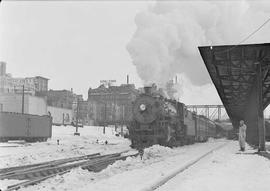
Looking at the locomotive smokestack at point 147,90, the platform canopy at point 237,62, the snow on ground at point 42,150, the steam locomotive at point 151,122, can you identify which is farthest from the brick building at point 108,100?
the steam locomotive at point 151,122

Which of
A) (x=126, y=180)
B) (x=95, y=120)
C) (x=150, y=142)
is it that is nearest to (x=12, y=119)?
(x=150, y=142)

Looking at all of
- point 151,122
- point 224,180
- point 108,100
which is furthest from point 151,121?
point 108,100

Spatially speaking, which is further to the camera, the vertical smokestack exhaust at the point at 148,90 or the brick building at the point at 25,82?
the brick building at the point at 25,82

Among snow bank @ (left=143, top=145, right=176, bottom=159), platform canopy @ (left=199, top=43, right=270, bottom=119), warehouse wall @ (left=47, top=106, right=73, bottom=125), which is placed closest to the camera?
snow bank @ (left=143, top=145, right=176, bottom=159)

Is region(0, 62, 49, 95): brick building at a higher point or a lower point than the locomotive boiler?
higher

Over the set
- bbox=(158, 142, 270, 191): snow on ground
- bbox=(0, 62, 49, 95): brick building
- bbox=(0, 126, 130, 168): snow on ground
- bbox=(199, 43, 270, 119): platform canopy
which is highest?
bbox=(0, 62, 49, 95): brick building

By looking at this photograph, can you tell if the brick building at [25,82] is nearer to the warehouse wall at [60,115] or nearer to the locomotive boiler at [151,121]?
the warehouse wall at [60,115]

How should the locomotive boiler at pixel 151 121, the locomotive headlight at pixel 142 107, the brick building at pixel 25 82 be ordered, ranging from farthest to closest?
the brick building at pixel 25 82 < the locomotive headlight at pixel 142 107 < the locomotive boiler at pixel 151 121

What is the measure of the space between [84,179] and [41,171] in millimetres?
2096

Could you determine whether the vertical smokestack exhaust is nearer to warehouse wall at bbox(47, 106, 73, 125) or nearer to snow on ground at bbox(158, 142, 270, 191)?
snow on ground at bbox(158, 142, 270, 191)

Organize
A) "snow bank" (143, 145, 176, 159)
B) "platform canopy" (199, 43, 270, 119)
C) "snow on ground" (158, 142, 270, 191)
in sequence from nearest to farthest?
"snow on ground" (158, 142, 270, 191) < "snow bank" (143, 145, 176, 159) < "platform canopy" (199, 43, 270, 119)

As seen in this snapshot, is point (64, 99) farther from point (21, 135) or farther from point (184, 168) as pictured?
point (184, 168)

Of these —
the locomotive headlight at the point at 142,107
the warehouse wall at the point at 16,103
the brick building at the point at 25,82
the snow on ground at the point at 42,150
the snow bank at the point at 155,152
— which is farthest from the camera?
the brick building at the point at 25,82

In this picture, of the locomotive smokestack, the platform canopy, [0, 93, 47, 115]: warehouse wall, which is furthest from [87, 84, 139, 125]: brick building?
the locomotive smokestack
